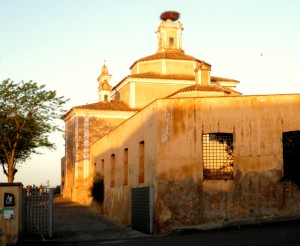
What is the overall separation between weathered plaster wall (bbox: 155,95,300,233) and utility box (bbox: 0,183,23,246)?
492 centimetres

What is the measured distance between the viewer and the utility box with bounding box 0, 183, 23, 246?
15656 mm

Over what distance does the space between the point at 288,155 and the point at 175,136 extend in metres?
4.43

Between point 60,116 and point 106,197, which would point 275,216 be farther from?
point 60,116

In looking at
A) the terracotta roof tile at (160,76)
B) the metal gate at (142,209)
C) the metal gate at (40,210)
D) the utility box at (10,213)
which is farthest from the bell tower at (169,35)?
the utility box at (10,213)

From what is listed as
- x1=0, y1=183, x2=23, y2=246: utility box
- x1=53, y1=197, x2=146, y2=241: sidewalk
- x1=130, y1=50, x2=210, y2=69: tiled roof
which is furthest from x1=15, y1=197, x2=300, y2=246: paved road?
x1=130, y1=50, x2=210, y2=69: tiled roof

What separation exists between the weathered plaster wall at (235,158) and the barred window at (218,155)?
0.41 metres

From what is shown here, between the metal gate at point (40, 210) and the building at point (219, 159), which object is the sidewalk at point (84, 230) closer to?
the metal gate at point (40, 210)

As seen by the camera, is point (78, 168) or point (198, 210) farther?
point (78, 168)

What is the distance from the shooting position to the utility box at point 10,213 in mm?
15656

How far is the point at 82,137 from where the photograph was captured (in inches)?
1722

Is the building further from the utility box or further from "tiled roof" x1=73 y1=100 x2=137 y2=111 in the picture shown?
"tiled roof" x1=73 y1=100 x2=137 y2=111

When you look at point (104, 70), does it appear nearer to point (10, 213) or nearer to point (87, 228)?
point (87, 228)

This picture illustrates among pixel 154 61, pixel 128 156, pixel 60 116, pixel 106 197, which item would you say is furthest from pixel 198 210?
pixel 154 61

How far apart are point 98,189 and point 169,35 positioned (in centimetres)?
2361
